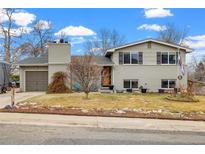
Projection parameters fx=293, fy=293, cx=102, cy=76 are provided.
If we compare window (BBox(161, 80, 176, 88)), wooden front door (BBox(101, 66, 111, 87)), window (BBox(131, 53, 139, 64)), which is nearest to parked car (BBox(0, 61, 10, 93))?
wooden front door (BBox(101, 66, 111, 87))

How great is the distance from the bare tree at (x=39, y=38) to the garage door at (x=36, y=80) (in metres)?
16.9

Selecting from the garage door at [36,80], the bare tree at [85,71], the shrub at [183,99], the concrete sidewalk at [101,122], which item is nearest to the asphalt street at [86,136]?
the concrete sidewalk at [101,122]

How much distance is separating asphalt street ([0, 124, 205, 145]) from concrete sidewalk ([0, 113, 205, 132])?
2.24 feet

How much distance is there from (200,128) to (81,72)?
10739 millimetres

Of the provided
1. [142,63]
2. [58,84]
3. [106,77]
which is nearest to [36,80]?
[58,84]

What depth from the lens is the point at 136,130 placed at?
9703 millimetres

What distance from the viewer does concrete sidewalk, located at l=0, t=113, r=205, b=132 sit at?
10422 mm

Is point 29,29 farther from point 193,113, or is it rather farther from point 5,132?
point 5,132

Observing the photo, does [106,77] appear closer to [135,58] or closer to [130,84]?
[130,84]

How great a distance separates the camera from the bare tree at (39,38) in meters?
44.2

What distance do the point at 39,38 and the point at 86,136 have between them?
3990cm

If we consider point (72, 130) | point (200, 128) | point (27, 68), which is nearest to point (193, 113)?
point (200, 128)

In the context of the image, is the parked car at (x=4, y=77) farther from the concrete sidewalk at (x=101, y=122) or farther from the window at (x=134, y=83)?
the concrete sidewalk at (x=101, y=122)

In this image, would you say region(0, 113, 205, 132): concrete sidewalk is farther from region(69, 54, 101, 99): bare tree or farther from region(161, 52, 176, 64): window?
region(161, 52, 176, 64): window
